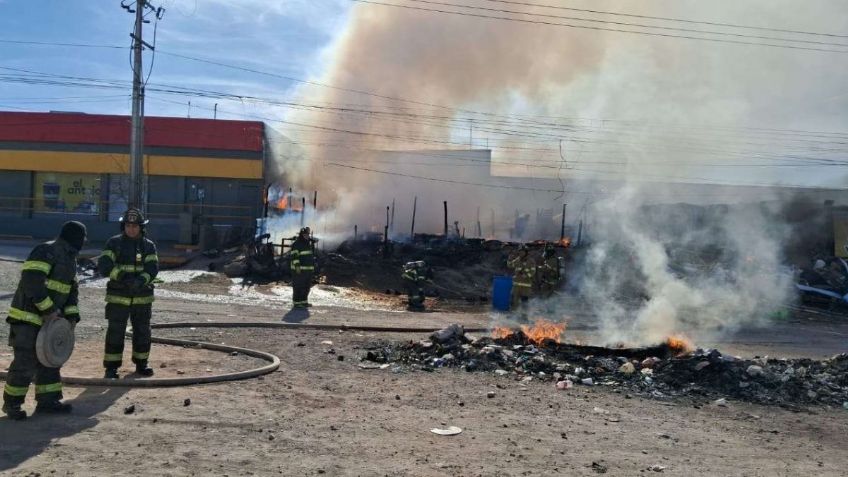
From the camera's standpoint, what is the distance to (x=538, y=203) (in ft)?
122

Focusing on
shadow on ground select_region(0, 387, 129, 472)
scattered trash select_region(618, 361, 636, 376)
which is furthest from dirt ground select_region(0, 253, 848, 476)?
scattered trash select_region(618, 361, 636, 376)

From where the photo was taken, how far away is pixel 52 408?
16.4ft

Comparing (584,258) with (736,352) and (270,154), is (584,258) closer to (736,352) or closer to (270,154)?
(736,352)

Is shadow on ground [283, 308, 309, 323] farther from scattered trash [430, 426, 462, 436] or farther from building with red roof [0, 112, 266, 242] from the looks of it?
building with red roof [0, 112, 266, 242]

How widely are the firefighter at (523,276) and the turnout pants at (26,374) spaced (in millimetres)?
11295

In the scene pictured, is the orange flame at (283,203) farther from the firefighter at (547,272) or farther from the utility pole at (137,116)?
the firefighter at (547,272)

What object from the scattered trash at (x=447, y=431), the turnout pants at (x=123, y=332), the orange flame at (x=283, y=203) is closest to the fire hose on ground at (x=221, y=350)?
the turnout pants at (x=123, y=332)

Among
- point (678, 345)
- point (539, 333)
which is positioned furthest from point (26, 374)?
point (678, 345)

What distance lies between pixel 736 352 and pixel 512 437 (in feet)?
25.3

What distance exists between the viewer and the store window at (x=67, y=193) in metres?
27.3

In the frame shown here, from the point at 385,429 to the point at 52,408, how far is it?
8.72ft

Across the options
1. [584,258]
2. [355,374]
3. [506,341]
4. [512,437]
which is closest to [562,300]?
[584,258]

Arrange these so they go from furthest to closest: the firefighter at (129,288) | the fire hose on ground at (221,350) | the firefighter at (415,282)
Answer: the firefighter at (415,282), the firefighter at (129,288), the fire hose on ground at (221,350)

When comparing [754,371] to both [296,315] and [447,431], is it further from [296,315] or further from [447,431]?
[296,315]
